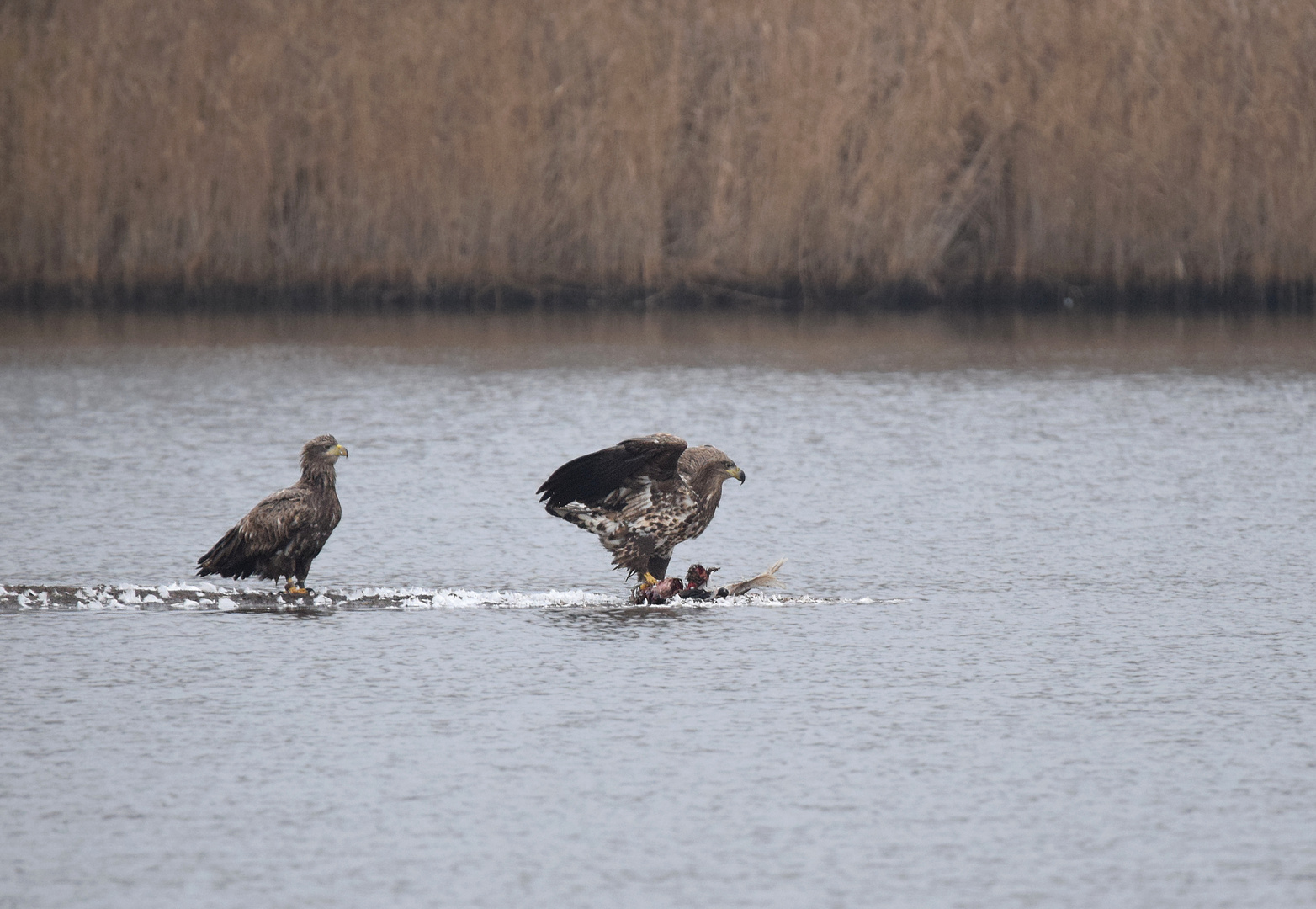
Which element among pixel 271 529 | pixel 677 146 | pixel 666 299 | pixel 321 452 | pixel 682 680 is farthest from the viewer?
pixel 666 299

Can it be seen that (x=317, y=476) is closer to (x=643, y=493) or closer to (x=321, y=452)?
(x=321, y=452)

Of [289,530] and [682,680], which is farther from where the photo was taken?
[289,530]

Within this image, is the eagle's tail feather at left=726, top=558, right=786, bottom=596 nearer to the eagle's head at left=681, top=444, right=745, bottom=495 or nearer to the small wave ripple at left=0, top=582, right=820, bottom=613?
the small wave ripple at left=0, top=582, right=820, bottom=613

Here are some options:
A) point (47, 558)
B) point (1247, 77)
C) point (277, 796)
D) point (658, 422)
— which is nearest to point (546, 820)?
point (277, 796)

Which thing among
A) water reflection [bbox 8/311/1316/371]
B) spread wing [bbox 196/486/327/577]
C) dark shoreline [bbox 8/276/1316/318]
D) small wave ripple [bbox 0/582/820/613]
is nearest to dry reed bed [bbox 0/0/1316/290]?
dark shoreline [bbox 8/276/1316/318]

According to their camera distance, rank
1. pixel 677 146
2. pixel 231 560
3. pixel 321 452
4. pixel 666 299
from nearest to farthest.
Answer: pixel 231 560, pixel 321 452, pixel 677 146, pixel 666 299

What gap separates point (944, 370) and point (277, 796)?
12394mm

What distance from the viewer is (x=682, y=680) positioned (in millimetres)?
7090

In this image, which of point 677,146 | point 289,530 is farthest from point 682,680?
point 677,146

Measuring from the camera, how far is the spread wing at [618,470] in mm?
8297

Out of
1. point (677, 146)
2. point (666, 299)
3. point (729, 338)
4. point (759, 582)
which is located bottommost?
point (759, 582)

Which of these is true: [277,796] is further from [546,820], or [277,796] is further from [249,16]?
[249,16]

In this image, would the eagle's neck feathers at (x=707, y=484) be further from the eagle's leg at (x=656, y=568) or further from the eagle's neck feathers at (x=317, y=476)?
the eagle's neck feathers at (x=317, y=476)

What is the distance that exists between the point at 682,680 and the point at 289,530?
1984mm
